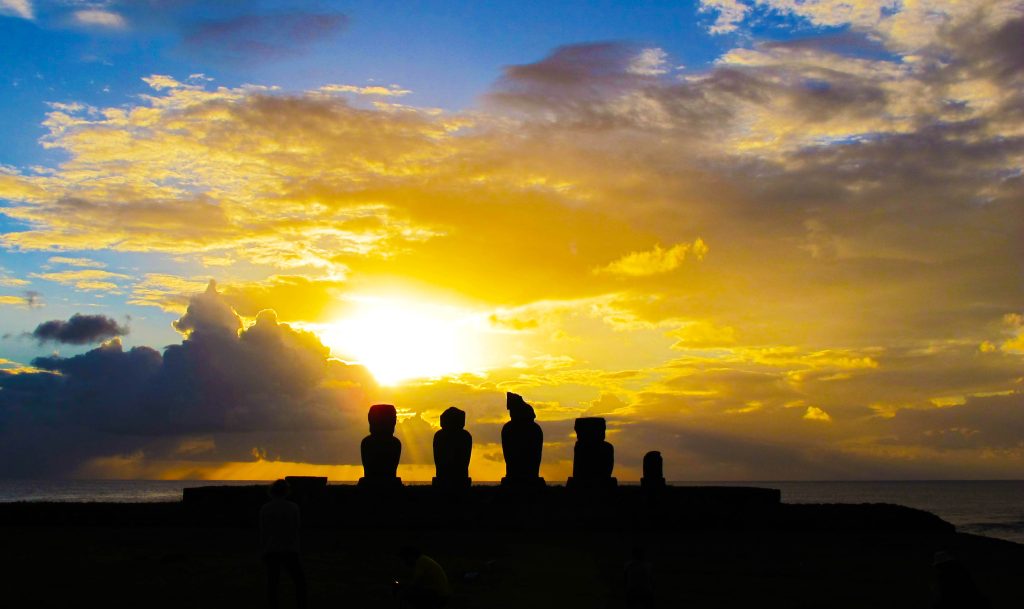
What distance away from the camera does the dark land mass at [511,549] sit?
43.7ft

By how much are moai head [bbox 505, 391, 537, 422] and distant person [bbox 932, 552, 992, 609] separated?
61.3 feet

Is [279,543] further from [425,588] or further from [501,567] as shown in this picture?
[501,567]

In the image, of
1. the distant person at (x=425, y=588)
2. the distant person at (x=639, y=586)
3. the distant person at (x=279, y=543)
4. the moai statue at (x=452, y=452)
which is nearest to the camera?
the distant person at (x=425, y=588)

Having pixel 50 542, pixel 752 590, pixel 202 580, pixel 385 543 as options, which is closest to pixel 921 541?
pixel 752 590

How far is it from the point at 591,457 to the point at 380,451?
5.96 meters

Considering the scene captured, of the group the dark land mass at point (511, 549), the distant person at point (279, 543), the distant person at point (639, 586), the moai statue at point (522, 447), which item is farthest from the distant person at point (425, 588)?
the moai statue at point (522, 447)

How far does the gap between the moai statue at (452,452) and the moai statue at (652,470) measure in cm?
490

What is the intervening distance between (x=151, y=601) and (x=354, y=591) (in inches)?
104

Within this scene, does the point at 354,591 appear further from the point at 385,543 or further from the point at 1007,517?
the point at 1007,517

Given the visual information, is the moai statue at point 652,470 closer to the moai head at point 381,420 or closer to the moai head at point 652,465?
the moai head at point 652,465

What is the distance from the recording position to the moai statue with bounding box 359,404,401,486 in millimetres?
27266

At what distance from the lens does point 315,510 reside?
2492 centimetres

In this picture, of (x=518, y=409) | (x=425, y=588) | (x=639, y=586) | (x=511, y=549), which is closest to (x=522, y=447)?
(x=518, y=409)

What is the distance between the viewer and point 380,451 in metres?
27.4
